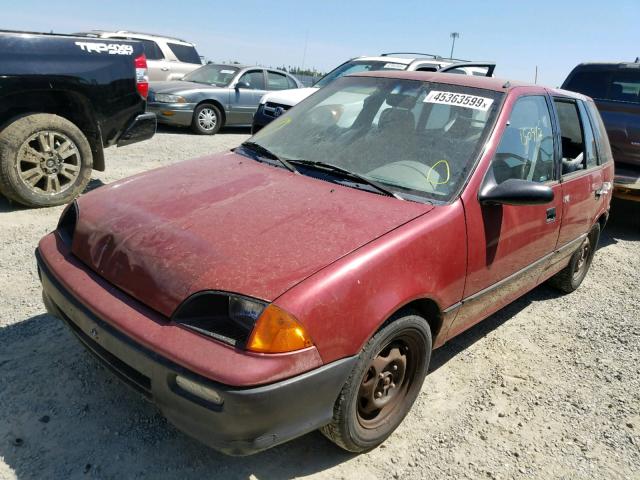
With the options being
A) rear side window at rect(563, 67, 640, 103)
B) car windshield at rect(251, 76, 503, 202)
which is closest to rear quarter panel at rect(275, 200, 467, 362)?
car windshield at rect(251, 76, 503, 202)

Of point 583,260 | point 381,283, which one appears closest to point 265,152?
point 381,283

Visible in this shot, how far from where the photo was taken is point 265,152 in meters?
3.19

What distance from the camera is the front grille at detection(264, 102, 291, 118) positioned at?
8188 mm

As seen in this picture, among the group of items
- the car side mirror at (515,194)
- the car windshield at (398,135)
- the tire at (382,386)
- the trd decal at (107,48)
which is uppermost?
the trd decal at (107,48)

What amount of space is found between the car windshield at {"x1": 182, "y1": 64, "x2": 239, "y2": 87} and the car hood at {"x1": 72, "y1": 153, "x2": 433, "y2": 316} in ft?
28.7

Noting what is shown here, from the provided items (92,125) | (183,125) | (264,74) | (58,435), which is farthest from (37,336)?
(264,74)

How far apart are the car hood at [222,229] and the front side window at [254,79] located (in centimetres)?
876

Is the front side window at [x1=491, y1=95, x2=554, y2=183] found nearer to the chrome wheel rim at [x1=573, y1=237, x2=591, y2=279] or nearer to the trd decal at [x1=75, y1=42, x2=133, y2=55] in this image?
the chrome wheel rim at [x1=573, y1=237, x2=591, y2=279]

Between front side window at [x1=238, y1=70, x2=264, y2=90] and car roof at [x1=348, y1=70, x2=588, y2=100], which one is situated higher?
car roof at [x1=348, y1=70, x2=588, y2=100]

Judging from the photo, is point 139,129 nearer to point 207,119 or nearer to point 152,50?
point 207,119

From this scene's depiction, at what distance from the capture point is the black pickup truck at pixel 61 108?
4.66m

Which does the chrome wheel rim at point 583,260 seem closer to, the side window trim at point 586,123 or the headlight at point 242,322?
A: the side window trim at point 586,123

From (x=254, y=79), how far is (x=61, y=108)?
21.5 ft

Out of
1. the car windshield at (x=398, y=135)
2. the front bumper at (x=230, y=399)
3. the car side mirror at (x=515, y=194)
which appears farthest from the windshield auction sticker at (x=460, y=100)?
the front bumper at (x=230, y=399)
